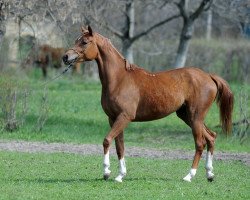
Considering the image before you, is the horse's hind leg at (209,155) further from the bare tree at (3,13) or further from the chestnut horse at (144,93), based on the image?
the bare tree at (3,13)

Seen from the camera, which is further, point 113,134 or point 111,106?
point 111,106

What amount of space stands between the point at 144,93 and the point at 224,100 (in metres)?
1.40

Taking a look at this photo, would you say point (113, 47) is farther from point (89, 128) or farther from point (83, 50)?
point (89, 128)

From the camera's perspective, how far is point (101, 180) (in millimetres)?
12320

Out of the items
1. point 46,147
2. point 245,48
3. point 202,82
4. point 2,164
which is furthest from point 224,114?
point 245,48

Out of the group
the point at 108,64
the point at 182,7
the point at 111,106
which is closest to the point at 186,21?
the point at 182,7

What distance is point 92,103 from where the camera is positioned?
89.1 feet

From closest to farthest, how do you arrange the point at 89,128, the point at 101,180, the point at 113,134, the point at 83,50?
the point at 113,134 → the point at 83,50 → the point at 101,180 → the point at 89,128

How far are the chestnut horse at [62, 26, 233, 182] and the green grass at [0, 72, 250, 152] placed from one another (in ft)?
17.3

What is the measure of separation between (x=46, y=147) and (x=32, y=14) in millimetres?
4364

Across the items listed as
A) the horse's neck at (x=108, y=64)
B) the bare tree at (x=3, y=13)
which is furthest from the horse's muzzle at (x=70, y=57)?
the bare tree at (x=3, y=13)

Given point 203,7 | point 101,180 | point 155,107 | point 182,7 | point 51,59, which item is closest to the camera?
point 101,180

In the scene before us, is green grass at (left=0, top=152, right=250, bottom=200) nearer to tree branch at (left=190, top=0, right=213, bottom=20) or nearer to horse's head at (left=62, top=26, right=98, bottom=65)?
horse's head at (left=62, top=26, right=98, bottom=65)

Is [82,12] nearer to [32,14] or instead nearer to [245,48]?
[32,14]
